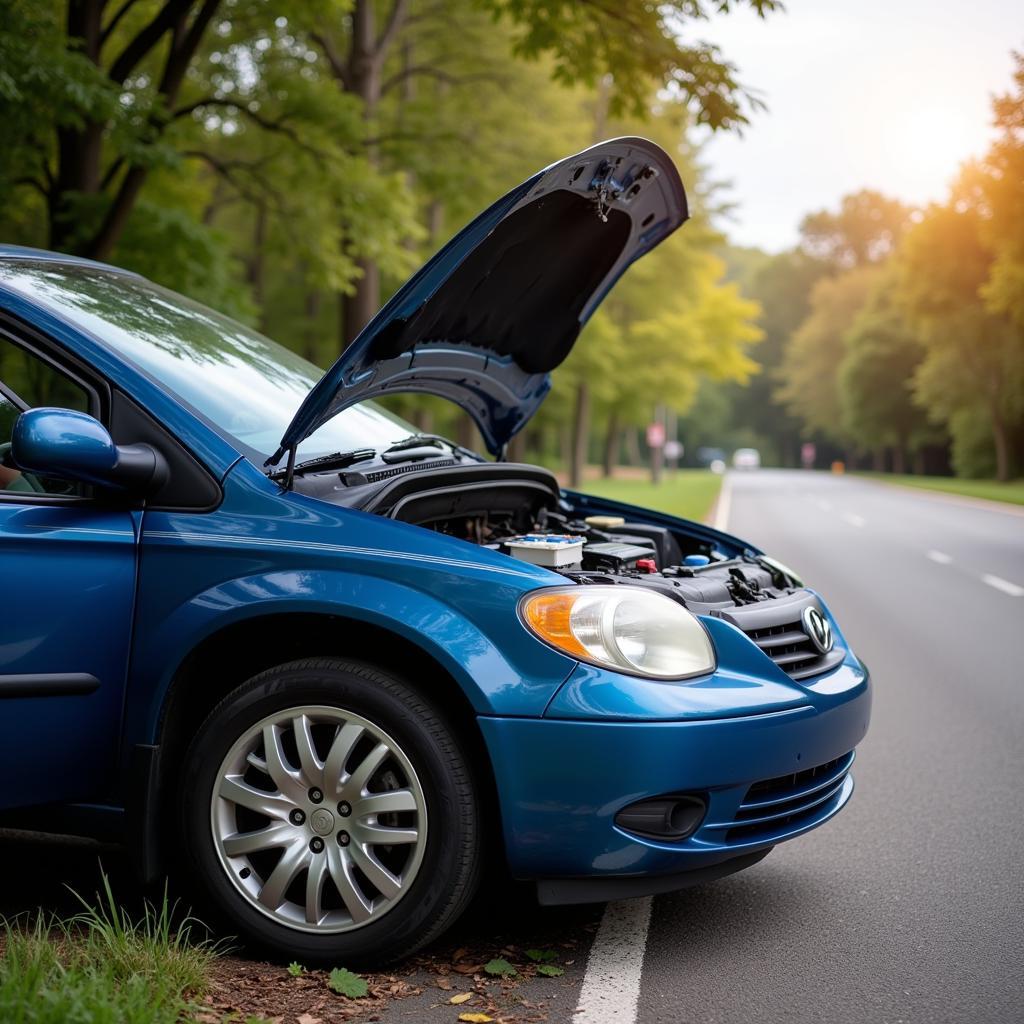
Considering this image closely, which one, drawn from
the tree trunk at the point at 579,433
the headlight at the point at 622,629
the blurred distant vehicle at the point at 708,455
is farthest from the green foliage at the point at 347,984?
the blurred distant vehicle at the point at 708,455

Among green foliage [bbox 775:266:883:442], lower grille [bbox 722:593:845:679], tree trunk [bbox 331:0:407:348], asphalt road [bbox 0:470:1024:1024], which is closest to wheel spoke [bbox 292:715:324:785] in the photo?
asphalt road [bbox 0:470:1024:1024]

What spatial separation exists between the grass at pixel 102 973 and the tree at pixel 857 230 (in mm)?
92245

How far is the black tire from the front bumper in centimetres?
13

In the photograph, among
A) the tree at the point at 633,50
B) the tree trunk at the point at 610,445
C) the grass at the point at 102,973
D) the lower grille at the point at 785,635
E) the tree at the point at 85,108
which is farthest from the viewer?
the tree trunk at the point at 610,445

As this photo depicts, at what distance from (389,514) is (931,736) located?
3822 mm

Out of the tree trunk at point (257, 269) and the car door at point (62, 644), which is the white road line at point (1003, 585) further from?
the tree trunk at point (257, 269)

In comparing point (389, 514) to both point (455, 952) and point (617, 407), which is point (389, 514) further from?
point (617, 407)

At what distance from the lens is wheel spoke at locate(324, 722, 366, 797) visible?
3248 mm

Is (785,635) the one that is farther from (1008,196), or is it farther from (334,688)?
(1008,196)

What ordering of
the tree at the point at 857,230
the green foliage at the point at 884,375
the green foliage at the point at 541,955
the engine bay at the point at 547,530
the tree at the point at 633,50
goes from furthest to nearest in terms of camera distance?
the tree at the point at 857,230 → the green foliage at the point at 884,375 → the tree at the point at 633,50 → the engine bay at the point at 547,530 → the green foliage at the point at 541,955

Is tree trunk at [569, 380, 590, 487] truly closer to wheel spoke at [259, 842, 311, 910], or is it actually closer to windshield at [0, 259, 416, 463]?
windshield at [0, 259, 416, 463]

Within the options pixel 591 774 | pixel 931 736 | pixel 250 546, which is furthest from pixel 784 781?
pixel 931 736

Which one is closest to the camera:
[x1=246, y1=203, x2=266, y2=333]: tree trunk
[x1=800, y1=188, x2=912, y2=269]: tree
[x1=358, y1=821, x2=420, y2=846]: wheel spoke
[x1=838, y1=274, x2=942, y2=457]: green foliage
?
[x1=358, y1=821, x2=420, y2=846]: wheel spoke

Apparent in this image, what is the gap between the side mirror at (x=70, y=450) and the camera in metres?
3.14
